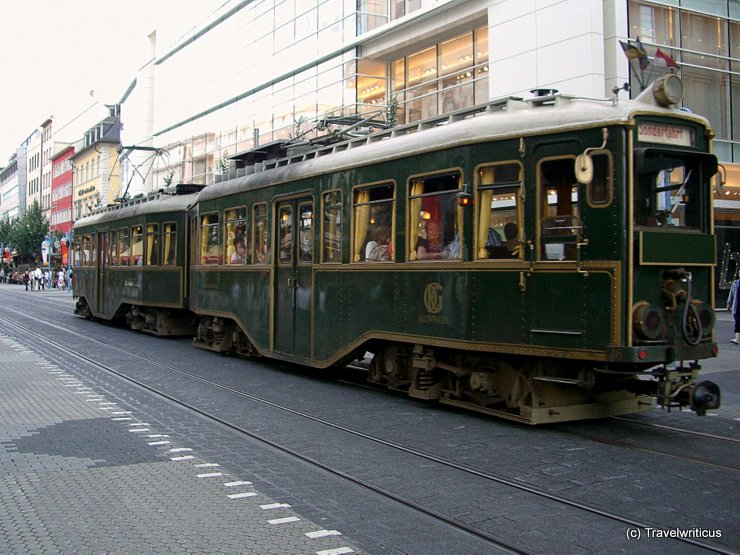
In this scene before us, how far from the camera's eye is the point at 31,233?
76.6m

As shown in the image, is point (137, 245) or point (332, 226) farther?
point (137, 245)

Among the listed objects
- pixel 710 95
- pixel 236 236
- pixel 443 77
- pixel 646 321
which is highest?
pixel 443 77

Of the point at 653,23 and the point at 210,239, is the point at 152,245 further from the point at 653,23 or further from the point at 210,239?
the point at 653,23

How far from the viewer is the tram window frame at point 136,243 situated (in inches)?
787

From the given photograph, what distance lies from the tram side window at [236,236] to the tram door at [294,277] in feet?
4.49

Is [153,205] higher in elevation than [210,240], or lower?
higher

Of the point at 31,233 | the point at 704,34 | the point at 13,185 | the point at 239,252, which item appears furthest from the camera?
the point at 13,185

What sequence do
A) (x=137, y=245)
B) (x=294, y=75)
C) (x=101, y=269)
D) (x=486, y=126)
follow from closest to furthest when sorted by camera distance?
(x=486, y=126)
(x=137, y=245)
(x=101, y=269)
(x=294, y=75)

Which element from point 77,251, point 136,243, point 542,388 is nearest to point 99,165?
point 77,251

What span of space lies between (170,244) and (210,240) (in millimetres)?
3658

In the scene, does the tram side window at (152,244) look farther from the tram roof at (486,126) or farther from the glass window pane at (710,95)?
the glass window pane at (710,95)

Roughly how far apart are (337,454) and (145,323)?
48.3ft

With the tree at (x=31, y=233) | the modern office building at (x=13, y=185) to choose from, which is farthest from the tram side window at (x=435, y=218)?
the modern office building at (x=13, y=185)

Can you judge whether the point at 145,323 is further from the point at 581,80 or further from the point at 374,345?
the point at 581,80
